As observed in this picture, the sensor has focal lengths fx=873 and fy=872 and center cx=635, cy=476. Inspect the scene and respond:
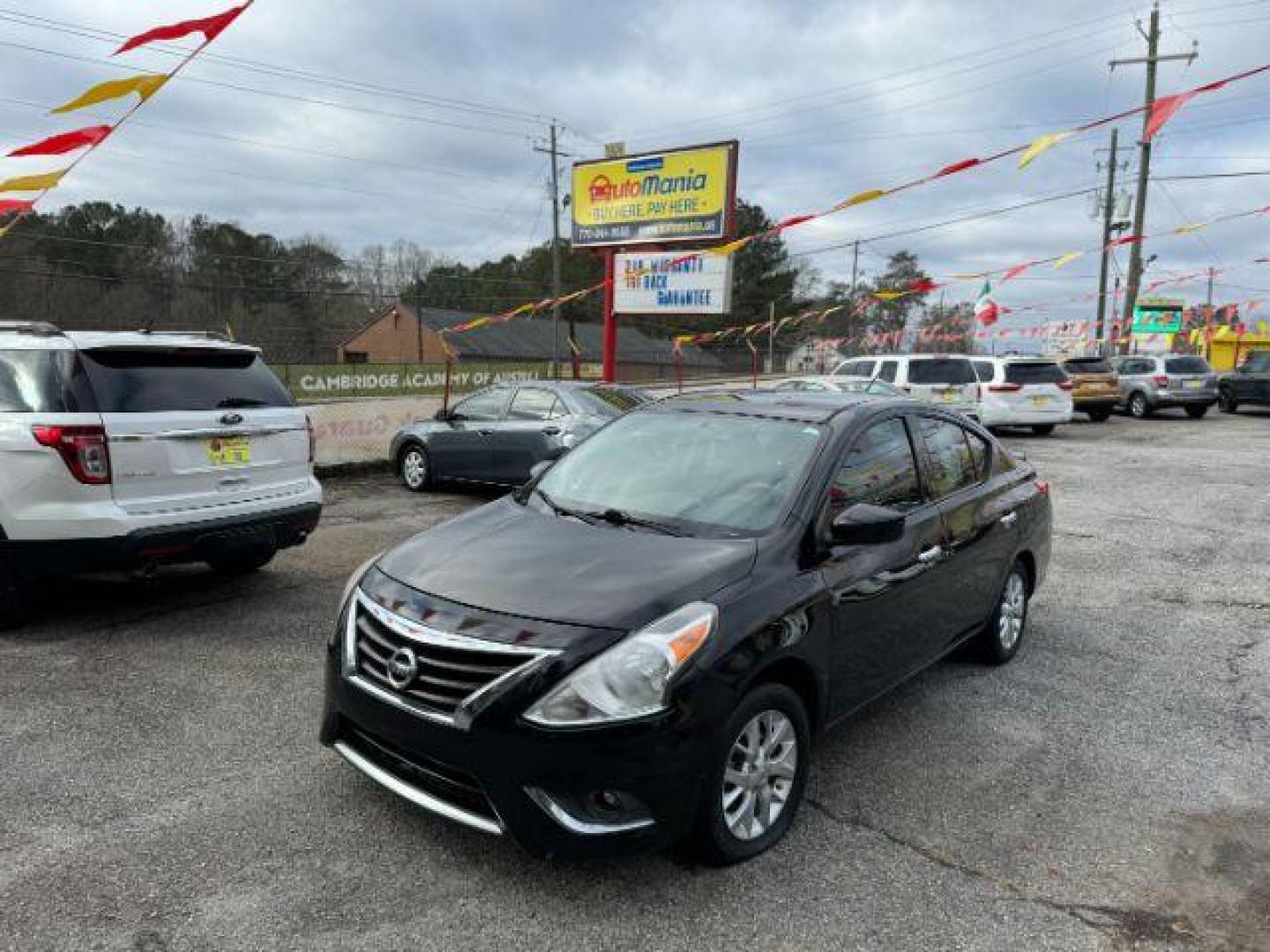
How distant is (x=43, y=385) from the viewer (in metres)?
4.70

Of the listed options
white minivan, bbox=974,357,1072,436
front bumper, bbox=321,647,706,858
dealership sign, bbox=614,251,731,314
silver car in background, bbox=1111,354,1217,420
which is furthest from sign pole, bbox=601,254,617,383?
silver car in background, bbox=1111,354,1217,420

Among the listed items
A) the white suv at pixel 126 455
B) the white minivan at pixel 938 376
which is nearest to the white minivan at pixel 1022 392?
the white minivan at pixel 938 376

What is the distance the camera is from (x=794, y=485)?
11.4ft

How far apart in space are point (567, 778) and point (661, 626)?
0.53m

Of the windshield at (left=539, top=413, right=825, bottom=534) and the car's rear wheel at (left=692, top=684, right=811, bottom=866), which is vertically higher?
the windshield at (left=539, top=413, right=825, bottom=534)

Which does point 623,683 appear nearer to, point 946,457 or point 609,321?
point 946,457

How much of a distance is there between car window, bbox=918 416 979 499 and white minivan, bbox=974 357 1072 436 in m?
14.1

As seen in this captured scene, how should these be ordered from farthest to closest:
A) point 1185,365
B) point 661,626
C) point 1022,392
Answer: point 1185,365 < point 1022,392 < point 661,626

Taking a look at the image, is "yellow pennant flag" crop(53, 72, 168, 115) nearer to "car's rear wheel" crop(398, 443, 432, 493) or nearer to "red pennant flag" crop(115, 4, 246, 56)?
"red pennant flag" crop(115, 4, 246, 56)

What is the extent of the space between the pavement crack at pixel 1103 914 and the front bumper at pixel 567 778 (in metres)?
1.02

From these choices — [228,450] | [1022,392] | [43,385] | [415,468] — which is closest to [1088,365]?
[1022,392]

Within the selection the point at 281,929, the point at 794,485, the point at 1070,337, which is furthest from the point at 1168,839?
the point at 1070,337

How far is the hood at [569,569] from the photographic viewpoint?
2787 millimetres

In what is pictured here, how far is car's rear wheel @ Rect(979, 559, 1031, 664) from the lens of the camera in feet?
15.7
